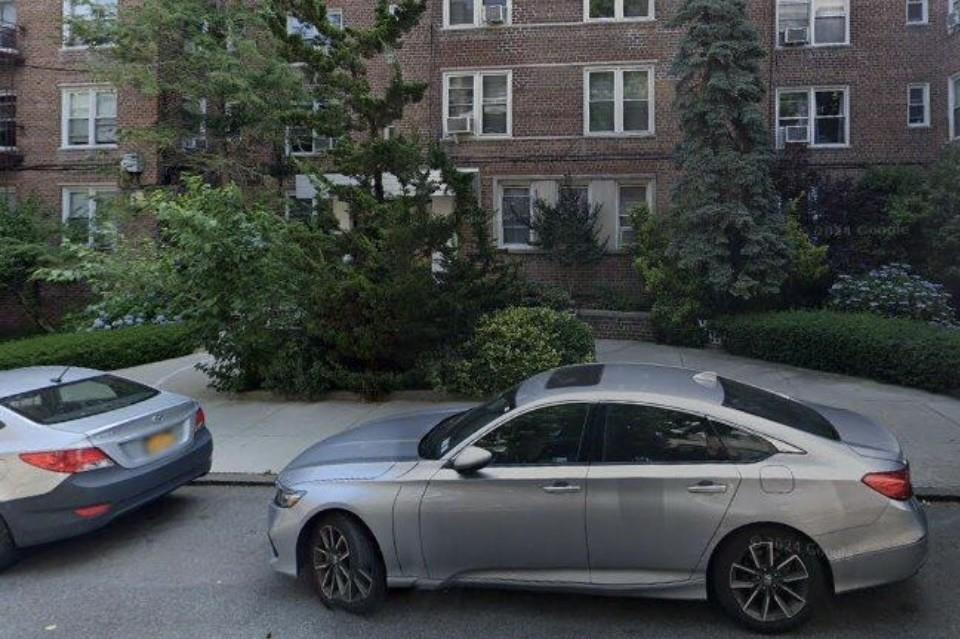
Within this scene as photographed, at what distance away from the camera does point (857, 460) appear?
4094 millimetres

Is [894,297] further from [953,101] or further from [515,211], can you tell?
[515,211]

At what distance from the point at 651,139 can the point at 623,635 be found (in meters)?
16.6

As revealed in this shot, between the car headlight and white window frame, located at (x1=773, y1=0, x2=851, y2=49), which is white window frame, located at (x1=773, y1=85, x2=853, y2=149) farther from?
the car headlight

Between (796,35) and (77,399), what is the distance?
1805 centimetres

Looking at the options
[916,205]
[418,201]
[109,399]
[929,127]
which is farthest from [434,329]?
[929,127]

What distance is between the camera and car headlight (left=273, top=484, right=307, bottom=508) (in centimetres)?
458

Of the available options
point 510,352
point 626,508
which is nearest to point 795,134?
point 510,352

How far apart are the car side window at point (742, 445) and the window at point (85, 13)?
1881 centimetres

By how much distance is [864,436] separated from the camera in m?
4.57

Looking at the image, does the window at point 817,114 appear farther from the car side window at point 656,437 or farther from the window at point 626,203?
the car side window at point 656,437


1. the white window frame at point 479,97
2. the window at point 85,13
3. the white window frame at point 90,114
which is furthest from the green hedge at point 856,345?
the white window frame at point 90,114

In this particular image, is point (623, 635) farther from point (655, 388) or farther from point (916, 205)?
point (916, 205)

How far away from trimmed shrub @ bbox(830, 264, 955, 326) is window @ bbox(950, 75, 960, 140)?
567cm

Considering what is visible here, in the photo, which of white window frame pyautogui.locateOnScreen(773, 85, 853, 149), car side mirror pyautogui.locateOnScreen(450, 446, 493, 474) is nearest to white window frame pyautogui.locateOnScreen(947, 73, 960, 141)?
white window frame pyautogui.locateOnScreen(773, 85, 853, 149)
